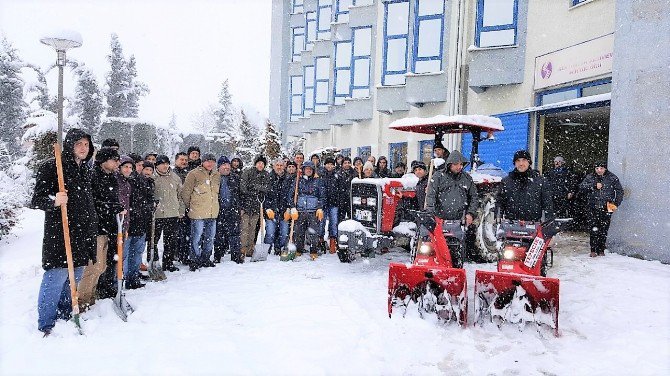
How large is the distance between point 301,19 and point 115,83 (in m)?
15.9

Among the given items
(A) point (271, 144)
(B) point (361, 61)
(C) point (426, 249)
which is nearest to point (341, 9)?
(B) point (361, 61)

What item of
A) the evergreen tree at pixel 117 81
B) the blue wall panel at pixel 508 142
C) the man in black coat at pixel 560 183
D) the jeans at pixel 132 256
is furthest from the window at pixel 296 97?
the jeans at pixel 132 256

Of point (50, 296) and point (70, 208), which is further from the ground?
point (70, 208)

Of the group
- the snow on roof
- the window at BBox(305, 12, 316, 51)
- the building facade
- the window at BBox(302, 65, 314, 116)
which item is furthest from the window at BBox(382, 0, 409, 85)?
the window at BBox(305, 12, 316, 51)

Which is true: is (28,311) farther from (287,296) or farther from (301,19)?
(301,19)

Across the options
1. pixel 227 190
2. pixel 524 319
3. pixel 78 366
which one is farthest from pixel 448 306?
pixel 227 190

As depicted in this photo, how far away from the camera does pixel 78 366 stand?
3559 mm

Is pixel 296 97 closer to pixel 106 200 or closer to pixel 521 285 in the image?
pixel 106 200

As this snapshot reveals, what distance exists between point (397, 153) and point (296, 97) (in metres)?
11.6

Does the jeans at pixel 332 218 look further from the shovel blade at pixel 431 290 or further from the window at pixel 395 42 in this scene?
the window at pixel 395 42

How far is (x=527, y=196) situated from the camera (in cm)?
539

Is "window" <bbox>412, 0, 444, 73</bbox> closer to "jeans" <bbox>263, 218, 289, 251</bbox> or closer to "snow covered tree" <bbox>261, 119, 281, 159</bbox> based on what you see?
"jeans" <bbox>263, 218, 289, 251</bbox>

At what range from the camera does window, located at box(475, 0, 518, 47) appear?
498 inches

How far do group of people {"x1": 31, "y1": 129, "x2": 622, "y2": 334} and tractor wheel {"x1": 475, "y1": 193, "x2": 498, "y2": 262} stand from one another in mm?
976
